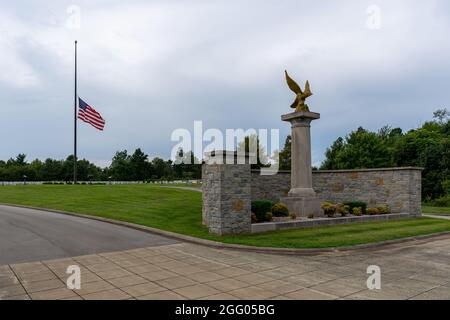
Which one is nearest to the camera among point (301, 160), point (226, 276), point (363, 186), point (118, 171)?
point (226, 276)

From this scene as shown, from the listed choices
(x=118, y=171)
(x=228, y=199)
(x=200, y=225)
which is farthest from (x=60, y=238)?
(x=118, y=171)

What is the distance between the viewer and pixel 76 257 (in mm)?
9375

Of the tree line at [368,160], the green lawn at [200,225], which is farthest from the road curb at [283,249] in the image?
the tree line at [368,160]

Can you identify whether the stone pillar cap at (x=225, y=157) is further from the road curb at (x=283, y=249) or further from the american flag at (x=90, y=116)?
the american flag at (x=90, y=116)

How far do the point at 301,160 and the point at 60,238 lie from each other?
12510 millimetres

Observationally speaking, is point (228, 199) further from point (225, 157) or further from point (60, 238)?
point (60, 238)

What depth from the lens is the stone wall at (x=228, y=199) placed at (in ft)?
42.3

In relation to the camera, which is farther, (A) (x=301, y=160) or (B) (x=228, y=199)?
(A) (x=301, y=160)

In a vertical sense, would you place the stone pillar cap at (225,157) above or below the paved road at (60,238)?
above

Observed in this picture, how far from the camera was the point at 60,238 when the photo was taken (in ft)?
38.4

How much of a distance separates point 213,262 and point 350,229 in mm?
7931

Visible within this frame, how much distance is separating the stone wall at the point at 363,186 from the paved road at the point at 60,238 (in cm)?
993

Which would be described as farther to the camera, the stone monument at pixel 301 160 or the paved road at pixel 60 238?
the stone monument at pixel 301 160

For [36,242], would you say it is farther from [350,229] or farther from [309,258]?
[350,229]
